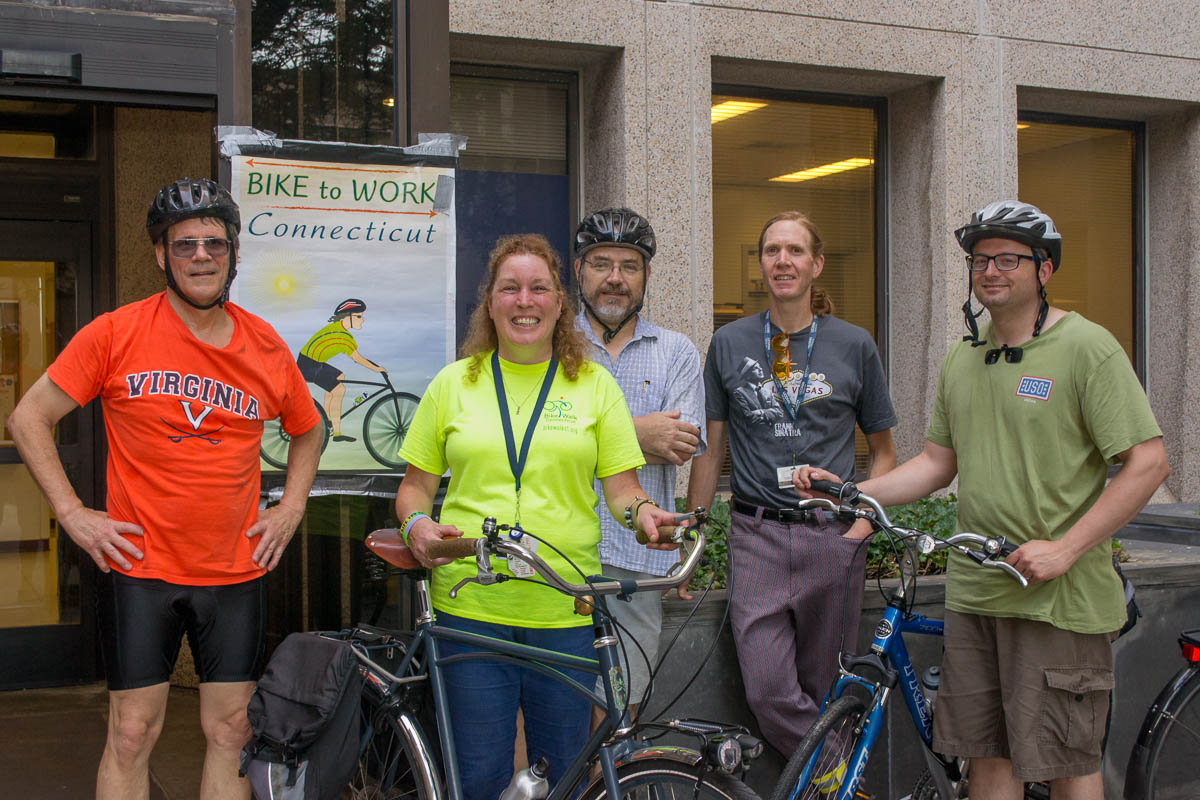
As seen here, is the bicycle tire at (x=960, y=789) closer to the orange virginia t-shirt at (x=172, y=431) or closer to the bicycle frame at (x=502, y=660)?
the bicycle frame at (x=502, y=660)

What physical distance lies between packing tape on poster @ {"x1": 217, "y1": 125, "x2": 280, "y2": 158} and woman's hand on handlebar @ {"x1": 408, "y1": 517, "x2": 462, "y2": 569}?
1724 millimetres

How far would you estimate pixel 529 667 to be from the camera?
313cm

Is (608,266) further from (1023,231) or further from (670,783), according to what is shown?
(670,783)

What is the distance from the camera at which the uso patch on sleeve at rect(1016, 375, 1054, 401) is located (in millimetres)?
3340

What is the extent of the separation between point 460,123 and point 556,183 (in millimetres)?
658

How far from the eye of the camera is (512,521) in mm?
3162

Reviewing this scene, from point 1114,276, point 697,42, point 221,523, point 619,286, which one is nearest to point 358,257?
point 619,286

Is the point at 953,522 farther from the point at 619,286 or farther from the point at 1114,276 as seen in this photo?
the point at 1114,276

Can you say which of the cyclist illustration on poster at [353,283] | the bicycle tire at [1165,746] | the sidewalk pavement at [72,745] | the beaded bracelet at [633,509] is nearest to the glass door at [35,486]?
the sidewalk pavement at [72,745]

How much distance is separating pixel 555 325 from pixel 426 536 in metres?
0.75

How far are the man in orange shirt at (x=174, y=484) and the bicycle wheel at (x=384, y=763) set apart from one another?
0.35 meters

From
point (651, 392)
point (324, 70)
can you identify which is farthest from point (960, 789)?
point (324, 70)

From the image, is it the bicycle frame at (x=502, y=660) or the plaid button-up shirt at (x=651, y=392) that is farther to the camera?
the plaid button-up shirt at (x=651, y=392)

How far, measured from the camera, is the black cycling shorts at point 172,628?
3.25 m
